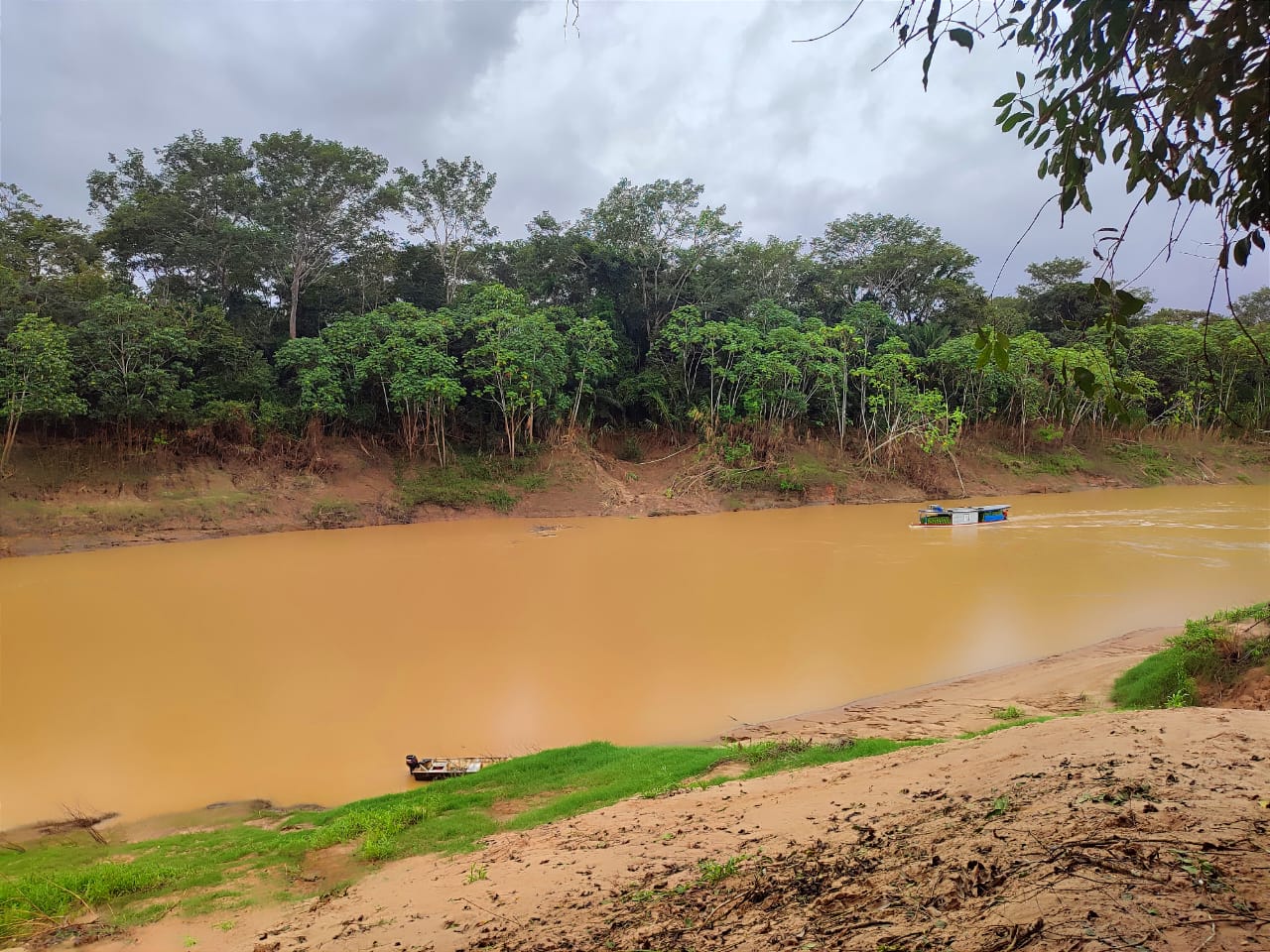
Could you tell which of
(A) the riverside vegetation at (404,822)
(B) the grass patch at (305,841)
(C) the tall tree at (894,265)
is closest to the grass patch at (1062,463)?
(C) the tall tree at (894,265)

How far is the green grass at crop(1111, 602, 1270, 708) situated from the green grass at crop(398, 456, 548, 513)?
1576 cm

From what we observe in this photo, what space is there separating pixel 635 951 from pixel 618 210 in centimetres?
2351

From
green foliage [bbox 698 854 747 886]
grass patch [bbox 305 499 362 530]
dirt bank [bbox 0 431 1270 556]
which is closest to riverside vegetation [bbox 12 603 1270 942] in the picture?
green foliage [bbox 698 854 747 886]

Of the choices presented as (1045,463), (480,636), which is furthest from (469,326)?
(1045,463)

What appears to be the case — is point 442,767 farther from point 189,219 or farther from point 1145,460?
point 1145,460

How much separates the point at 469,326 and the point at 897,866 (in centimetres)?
1889

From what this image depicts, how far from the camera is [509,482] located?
65.5 feet

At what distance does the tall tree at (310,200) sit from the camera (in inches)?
739

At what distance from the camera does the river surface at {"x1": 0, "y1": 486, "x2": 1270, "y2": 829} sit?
19.4 ft

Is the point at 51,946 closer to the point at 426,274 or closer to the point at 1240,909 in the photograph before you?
the point at 1240,909

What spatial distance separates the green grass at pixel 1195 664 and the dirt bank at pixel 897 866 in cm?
159

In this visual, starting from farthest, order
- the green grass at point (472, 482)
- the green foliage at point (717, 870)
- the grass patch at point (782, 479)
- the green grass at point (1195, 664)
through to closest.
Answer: the grass patch at point (782, 479)
the green grass at point (472, 482)
the green grass at point (1195, 664)
the green foliage at point (717, 870)

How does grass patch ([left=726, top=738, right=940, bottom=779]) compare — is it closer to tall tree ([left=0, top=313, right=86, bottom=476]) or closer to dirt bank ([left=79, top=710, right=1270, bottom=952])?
dirt bank ([left=79, top=710, right=1270, bottom=952])

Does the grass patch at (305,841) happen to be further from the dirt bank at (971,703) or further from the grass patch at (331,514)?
the grass patch at (331,514)
